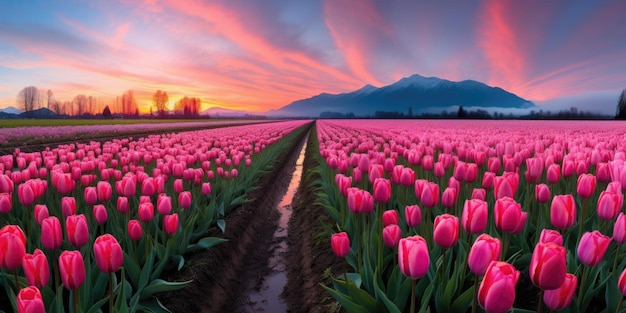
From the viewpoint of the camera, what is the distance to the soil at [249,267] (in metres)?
4.22

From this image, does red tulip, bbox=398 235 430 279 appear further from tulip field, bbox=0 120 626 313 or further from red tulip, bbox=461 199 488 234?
red tulip, bbox=461 199 488 234

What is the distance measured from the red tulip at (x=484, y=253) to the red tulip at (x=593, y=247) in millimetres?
554

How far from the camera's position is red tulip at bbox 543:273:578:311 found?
1687mm

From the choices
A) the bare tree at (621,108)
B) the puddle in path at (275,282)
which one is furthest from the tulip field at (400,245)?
the bare tree at (621,108)

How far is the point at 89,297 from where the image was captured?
9.83 feet

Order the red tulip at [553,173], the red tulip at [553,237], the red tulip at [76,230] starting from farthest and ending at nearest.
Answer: the red tulip at [553,173] < the red tulip at [76,230] < the red tulip at [553,237]

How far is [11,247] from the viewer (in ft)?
6.87

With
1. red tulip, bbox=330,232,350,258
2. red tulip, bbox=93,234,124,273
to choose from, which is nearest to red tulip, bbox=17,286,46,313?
red tulip, bbox=93,234,124,273

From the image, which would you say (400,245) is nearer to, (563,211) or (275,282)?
(563,211)

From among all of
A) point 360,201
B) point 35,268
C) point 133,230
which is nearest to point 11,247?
point 35,268

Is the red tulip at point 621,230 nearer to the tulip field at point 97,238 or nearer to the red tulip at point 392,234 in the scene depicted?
the red tulip at point 392,234

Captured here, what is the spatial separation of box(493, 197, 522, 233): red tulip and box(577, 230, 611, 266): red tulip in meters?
0.30

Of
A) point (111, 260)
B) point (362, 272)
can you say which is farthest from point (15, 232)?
point (362, 272)

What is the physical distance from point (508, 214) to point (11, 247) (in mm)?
2656
